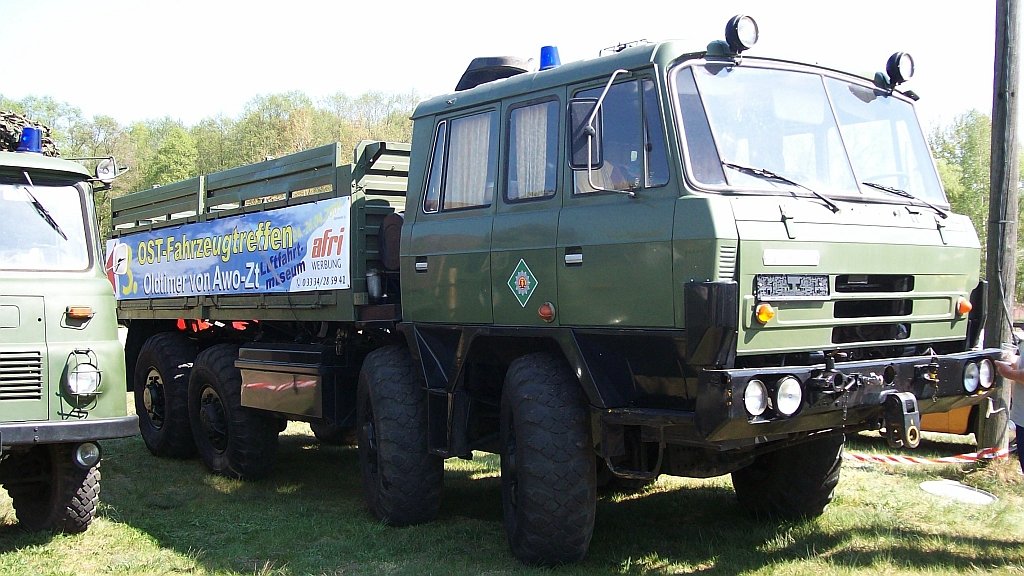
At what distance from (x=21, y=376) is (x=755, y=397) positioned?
444cm

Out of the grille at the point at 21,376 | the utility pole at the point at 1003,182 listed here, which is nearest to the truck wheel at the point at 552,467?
the grille at the point at 21,376

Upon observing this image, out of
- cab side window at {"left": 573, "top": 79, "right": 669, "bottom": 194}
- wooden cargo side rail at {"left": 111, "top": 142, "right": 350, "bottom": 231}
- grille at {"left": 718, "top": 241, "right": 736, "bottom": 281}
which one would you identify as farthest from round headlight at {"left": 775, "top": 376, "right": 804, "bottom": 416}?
wooden cargo side rail at {"left": 111, "top": 142, "right": 350, "bottom": 231}

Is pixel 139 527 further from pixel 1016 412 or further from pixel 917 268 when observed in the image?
pixel 1016 412

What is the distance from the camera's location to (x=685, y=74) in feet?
17.7

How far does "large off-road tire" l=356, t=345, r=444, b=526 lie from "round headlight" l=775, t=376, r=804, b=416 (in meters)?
2.84

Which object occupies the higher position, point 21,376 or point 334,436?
point 21,376

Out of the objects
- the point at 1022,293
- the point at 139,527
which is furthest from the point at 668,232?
the point at 1022,293

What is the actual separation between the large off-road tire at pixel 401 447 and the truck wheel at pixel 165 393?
147 inches

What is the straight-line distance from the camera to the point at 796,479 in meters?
6.89

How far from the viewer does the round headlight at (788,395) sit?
4.87 metres

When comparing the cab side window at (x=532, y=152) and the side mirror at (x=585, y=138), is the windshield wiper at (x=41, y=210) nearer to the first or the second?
the cab side window at (x=532, y=152)

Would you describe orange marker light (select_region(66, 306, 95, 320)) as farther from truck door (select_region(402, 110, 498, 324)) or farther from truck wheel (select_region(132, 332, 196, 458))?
truck wheel (select_region(132, 332, 196, 458))

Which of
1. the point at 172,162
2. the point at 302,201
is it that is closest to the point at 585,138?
the point at 302,201

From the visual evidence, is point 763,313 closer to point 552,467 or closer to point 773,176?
point 773,176
